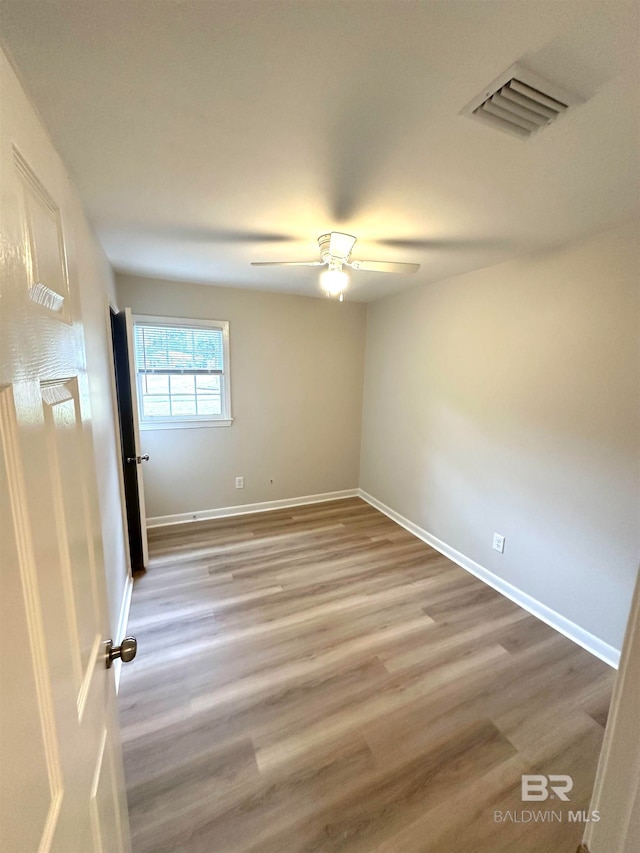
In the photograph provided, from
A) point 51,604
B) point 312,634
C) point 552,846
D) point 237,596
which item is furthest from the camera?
point 237,596

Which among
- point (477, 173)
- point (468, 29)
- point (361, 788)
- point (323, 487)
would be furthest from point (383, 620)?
point (468, 29)

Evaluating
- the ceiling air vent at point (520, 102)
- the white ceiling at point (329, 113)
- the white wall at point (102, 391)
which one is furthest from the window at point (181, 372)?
the ceiling air vent at point (520, 102)

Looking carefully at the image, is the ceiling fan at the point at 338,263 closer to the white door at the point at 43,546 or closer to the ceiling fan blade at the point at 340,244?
the ceiling fan blade at the point at 340,244

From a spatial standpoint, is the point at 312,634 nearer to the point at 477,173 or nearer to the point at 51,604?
the point at 51,604

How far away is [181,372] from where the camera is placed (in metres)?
3.31

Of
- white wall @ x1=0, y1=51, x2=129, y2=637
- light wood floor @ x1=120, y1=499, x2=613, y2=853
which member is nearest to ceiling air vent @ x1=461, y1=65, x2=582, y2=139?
white wall @ x1=0, y1=51, x2=129, y2=637

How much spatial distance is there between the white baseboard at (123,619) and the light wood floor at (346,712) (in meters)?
0.05

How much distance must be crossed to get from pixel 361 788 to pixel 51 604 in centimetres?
152

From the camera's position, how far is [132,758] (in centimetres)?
141

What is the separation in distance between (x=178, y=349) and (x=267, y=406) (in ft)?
3.41

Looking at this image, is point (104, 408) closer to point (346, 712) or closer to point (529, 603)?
point (346, 712)

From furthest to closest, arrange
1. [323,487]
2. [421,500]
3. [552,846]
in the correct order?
1. [323,487]
2. [421,500]
3. [552,846]

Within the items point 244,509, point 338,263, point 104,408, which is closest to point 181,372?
point 104,408

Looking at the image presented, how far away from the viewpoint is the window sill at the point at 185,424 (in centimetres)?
324
